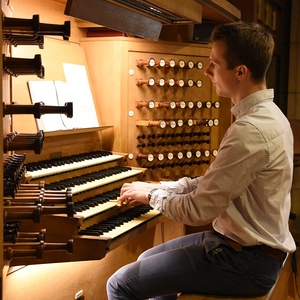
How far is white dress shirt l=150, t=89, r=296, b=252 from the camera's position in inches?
79.9

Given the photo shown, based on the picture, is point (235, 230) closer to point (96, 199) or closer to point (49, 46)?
point (96, 199)

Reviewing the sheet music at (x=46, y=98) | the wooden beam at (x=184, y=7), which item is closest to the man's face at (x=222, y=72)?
the wooden beam at (x=184, y=7)

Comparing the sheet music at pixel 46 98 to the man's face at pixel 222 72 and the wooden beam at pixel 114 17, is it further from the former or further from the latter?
the man's face at pixel 222 72

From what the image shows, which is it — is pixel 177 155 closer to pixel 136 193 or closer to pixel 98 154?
pixel 98 154

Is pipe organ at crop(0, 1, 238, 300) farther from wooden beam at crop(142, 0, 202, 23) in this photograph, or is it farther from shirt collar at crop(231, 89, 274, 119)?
shirt collar at crop(231, 89, 274, 119)

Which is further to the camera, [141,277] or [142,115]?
[142,115]

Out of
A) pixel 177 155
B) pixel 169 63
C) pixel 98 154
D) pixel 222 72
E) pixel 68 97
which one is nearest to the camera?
pixel 222 72

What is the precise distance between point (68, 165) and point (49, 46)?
0.82m

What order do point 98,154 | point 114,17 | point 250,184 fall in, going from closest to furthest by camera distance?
point 250,184
point 114,17
point 98,154

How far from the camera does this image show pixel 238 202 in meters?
2.13

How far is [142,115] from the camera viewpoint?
12.7 ft

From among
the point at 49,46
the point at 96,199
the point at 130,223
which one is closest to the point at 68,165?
the point at 96,199

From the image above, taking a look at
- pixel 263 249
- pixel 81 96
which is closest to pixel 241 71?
pixel 263 249

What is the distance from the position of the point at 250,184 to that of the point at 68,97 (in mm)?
1581
